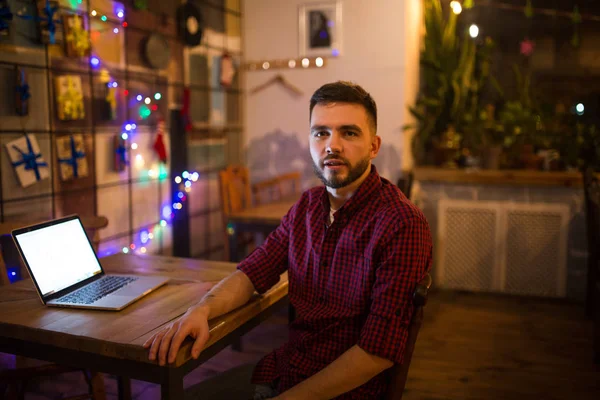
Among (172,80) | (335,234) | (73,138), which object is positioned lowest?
(335,234)

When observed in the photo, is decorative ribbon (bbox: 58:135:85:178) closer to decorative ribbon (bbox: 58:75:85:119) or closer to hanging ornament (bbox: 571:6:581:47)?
decorative ribbon (bbox: 58:75:85:119)

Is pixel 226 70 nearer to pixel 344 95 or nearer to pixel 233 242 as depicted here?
pixel 233 242

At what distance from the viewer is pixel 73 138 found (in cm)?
273

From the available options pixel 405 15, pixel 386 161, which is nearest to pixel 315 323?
pixel 386 161

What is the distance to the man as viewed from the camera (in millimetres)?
1307

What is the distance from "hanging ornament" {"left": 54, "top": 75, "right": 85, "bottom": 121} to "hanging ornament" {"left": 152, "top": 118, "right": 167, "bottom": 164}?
0.66 meters

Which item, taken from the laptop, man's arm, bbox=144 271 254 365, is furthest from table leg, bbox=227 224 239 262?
man's arm, bbox=144 271 254 365

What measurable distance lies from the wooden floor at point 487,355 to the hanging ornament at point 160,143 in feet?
3.98

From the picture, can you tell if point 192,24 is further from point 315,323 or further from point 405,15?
point 315,323

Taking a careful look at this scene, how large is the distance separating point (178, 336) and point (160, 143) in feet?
7.55

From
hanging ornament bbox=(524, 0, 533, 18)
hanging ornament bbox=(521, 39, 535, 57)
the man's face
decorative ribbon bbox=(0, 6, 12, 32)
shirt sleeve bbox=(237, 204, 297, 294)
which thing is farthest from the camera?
hanging ornament bbox=(521, 39, 535, 57)

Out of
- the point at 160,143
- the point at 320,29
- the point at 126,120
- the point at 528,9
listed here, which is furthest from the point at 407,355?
the point at 528,9

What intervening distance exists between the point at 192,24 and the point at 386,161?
169cm

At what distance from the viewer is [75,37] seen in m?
2.67
